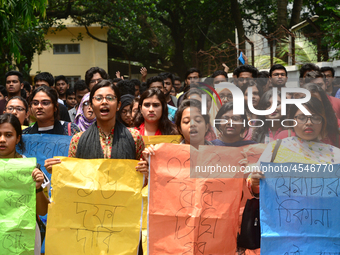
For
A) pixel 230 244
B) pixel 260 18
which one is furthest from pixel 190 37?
pixel 230 244

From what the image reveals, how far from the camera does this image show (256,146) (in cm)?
Result: 315

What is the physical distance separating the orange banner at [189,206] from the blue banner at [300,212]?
0.76 ft

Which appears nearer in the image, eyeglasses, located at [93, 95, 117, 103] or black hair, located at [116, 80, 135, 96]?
eyeglasses, located at [93, 95, 117, 103]

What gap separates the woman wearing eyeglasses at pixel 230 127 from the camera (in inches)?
128

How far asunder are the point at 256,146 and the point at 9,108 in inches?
104

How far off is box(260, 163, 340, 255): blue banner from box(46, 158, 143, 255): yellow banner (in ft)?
3.19

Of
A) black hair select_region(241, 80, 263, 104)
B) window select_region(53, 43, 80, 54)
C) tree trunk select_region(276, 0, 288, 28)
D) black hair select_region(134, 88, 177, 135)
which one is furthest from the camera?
window select_region(53, 43, 80, 54)

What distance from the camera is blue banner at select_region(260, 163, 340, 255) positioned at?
2.98 m

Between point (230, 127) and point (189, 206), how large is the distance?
2.32 ft

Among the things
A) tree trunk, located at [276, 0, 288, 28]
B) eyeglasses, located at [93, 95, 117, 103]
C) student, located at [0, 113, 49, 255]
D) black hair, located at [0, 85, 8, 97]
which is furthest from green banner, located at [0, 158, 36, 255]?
tree trunk, located at [276, 0, 288, 28]

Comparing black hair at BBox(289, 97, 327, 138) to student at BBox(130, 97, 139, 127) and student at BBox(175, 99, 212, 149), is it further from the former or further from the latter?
student at BBox(130, 97, 139, 127)

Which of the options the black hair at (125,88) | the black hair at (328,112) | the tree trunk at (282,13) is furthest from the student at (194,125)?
the tree trunk at (282,13)

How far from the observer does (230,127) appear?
3289 mm

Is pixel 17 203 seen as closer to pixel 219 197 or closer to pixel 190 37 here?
pixel 219 197
